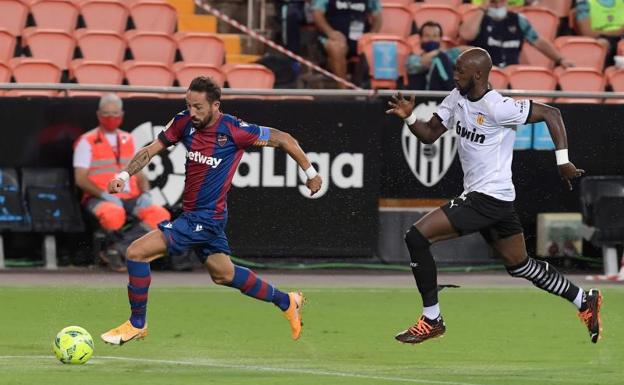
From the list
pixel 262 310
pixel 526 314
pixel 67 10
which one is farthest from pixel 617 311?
pixel 67 10

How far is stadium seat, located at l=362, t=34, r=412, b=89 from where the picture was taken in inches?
696

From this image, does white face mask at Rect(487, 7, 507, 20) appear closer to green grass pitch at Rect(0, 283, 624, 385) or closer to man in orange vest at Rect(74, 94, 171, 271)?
green grass pitch at Rect(0, 283, 624, 385)

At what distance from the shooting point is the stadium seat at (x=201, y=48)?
57.5 ft

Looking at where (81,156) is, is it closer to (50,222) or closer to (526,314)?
(50,222)

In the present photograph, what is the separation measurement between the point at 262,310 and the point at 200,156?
328 centimetres

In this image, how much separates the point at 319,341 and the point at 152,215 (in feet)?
14.6

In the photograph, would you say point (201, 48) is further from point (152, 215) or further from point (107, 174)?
point (152, 215)

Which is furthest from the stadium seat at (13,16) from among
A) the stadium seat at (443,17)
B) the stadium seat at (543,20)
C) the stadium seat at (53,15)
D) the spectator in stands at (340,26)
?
the stadium seat at (543,20)

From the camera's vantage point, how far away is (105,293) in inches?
564

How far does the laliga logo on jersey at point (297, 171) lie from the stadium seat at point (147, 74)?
1.52 m

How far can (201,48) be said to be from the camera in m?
17.6

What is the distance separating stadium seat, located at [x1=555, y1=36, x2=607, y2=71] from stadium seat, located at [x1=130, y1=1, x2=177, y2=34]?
4971 mm

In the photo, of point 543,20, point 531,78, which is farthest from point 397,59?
point 543,20

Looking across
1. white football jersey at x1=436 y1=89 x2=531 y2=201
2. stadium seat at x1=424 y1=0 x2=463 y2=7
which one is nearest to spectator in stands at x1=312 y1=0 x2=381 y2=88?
stadium seat at x1=424 y1=0 x2=463 y2=7
